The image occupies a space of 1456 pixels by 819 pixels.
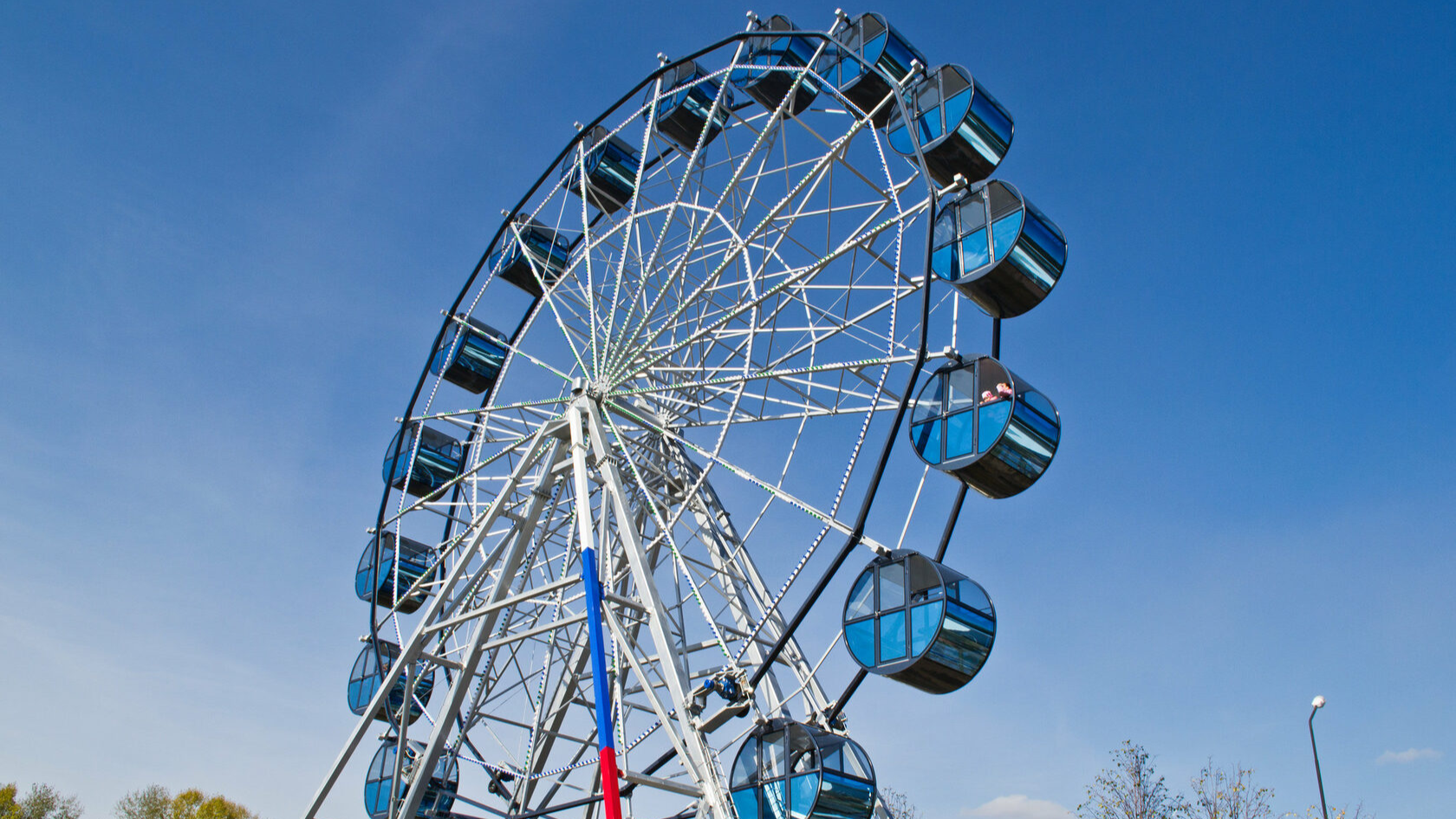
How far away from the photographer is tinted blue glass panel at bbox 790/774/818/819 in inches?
400

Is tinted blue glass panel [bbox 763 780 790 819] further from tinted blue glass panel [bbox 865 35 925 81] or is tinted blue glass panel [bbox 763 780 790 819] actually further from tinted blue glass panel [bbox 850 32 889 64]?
tinted blue glass panel [bbox 850 32 889 64]

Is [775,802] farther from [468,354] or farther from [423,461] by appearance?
[468,354]

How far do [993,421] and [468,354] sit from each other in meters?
10.2

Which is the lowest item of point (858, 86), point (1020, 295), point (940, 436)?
point (940, 436)

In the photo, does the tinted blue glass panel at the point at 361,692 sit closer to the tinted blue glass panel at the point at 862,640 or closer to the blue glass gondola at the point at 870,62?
the tinted blue glass panel at the point at 862,640

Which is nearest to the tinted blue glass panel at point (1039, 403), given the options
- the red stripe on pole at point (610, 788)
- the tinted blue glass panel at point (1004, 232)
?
the tinted blue glass panel at point (1004, 232)

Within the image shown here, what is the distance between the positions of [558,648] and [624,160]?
8.13 meters

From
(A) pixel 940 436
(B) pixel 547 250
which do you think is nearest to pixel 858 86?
(A) pixel 940 436

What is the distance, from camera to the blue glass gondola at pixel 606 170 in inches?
694

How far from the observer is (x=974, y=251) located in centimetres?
1181

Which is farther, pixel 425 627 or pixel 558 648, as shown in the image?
pixel 558 648

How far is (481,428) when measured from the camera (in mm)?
16359

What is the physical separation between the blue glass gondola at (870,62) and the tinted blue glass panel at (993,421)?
4082 millimetres

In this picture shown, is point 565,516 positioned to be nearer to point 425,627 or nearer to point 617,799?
point 425,627
